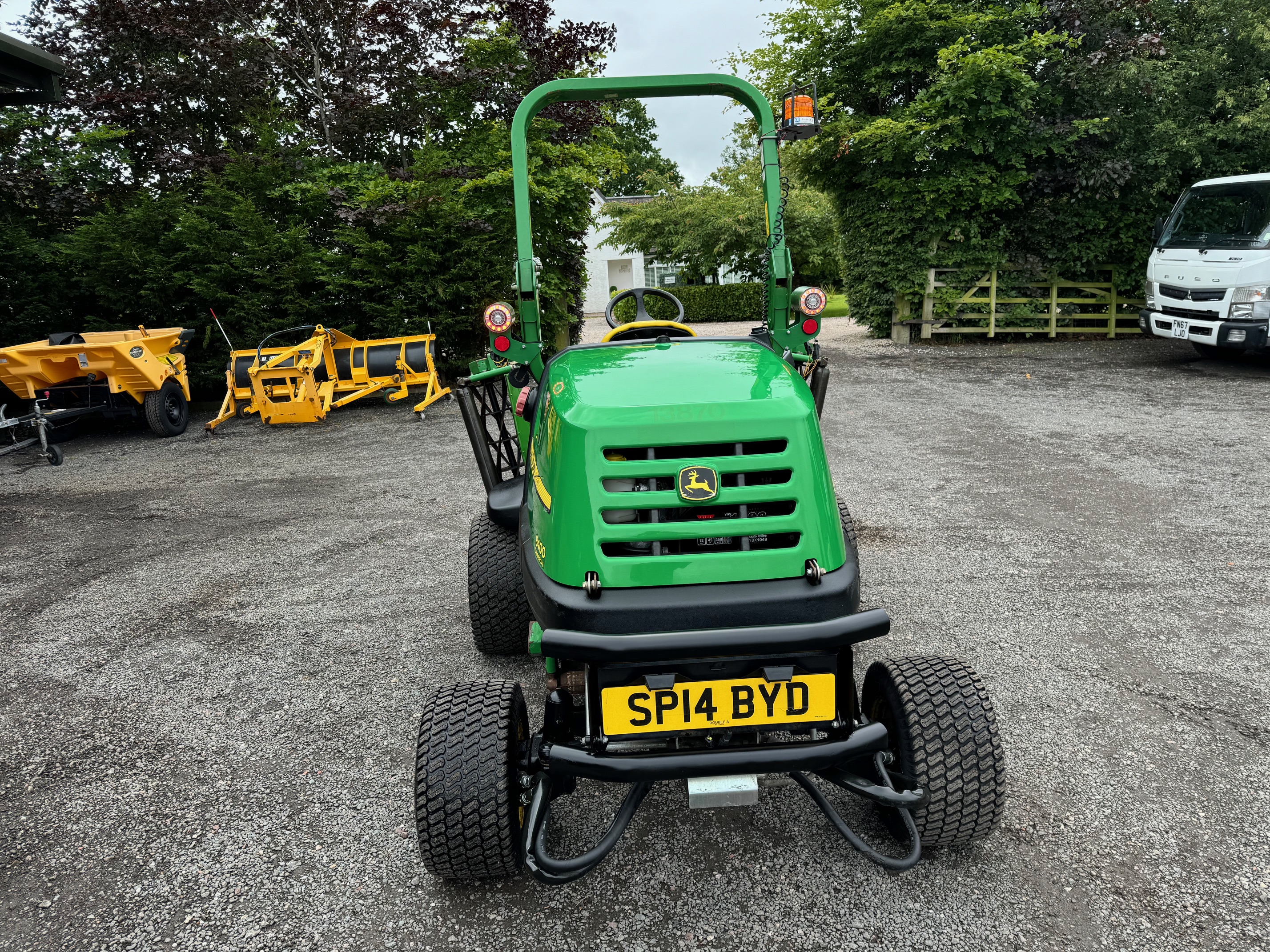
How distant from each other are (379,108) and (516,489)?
10.8 meters

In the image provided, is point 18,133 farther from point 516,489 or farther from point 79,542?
point 516,489

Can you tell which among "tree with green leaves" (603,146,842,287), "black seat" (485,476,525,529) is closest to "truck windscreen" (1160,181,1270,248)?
"black seat" (485,476,525,529)

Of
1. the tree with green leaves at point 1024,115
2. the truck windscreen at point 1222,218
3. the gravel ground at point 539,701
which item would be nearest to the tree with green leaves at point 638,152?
the tree with green leaves at point 1024,115

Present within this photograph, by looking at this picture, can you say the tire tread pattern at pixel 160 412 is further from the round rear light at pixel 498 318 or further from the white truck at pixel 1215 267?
the white truck at pixel 1215 267

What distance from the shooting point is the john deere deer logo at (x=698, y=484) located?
2.02 meters

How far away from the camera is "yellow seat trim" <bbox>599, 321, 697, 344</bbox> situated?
10.9 ft

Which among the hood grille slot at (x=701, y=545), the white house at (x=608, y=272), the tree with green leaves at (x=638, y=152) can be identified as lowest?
Answer: the hood grille slot at (x=701, y=545)

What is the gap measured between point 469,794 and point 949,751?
1.22 meters

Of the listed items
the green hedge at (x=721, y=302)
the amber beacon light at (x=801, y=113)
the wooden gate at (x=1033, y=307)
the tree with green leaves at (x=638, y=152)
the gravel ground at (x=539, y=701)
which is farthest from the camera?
the tree with green leaves at (x=638, y=152)

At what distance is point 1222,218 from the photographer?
10.2 m

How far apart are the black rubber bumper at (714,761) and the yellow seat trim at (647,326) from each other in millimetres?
1753

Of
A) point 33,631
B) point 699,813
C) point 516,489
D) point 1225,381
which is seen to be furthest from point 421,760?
point 1225,381

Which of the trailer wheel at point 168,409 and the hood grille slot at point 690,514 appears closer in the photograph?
the hood grille slot at point 690,514

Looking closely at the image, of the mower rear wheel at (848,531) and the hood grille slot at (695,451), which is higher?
the hood grille slot at (695,451)
